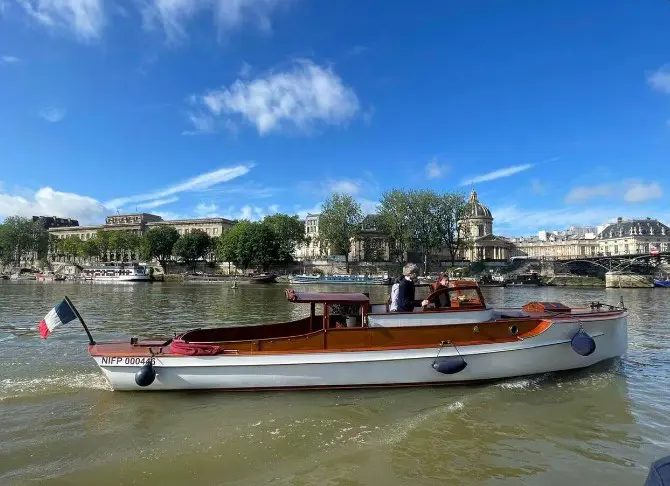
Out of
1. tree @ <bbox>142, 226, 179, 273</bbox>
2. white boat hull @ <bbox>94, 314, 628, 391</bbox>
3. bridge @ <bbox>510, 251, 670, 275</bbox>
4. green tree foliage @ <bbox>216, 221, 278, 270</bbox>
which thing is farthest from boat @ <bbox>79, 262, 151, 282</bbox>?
white boat hull @ <bbox>94, 314, 628, 391</bbox>

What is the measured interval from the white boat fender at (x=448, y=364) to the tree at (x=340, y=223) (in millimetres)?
102044

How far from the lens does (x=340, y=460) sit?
25.4ft

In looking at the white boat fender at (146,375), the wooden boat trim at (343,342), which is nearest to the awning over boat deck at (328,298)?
Answer: the wooden boat trim at (343,342)

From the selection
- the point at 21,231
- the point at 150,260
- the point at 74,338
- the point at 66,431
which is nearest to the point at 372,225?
the point at 150,260

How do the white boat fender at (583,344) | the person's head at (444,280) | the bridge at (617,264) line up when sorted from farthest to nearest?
1. the bridge at (617,264)
2. the person's head at (444,280)
3. the white boat fender at (583,344)

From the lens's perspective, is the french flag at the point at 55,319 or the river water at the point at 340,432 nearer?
the river water at the point at 340,432

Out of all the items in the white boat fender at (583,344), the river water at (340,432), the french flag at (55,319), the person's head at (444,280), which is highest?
the person's head at (444,280)

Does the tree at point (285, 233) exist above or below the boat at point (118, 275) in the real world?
above

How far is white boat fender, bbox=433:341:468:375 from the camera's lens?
11.4 meters

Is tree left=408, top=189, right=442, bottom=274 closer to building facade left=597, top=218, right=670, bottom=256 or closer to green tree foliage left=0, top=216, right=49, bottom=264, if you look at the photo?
building facade left=597, top=218, right=670, bottom=256

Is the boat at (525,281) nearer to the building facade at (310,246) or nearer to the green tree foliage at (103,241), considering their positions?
the building facade at (310,246)

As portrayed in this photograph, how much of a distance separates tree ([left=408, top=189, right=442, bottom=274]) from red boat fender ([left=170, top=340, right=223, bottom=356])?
310 ft

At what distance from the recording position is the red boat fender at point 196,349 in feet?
36.5

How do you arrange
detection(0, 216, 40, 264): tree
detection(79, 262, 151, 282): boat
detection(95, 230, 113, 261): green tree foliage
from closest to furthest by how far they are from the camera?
detection(79, 262, 151, 282): boat < detection(0, 216, 40, 264): tree < detection(95, 230, 113, 261): green tree foliage
